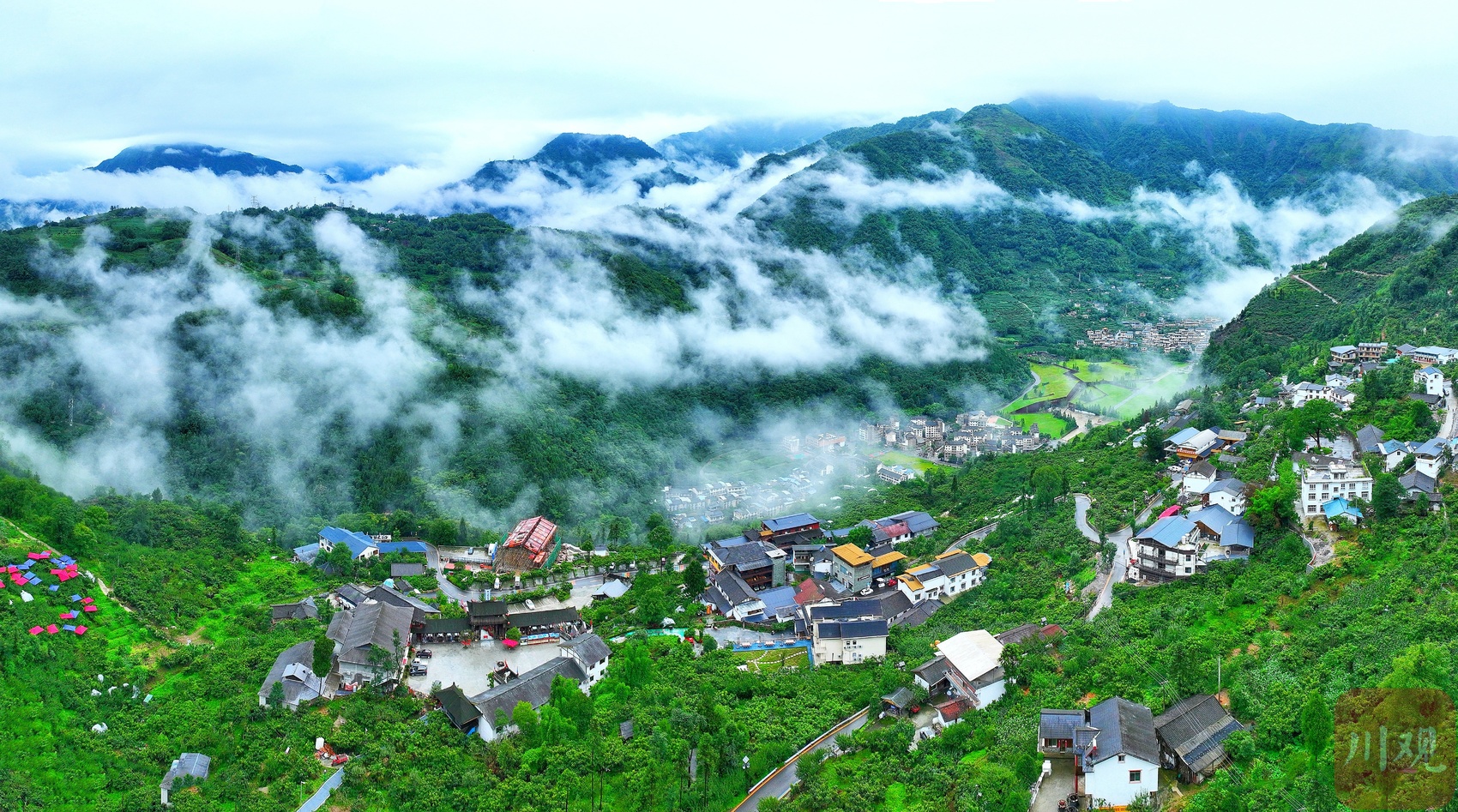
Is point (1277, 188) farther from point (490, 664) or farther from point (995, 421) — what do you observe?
point (490, 664)

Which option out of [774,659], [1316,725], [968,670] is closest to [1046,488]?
[774,659]

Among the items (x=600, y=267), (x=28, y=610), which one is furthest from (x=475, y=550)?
(x=600, y=267)

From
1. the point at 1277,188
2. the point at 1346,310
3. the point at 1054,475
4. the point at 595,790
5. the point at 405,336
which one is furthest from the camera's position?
the point at 1277,188

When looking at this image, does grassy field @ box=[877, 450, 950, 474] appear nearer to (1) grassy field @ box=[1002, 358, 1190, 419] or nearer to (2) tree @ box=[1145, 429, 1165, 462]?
(1) grassy field @ box=[1002, 358, 1190, 419]

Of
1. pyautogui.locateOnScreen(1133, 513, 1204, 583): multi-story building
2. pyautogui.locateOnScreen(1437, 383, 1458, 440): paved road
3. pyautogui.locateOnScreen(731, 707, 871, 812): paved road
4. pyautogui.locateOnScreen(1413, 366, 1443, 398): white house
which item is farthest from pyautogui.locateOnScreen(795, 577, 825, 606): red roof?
pyautogui.locateOnScreen(1413, 366, 1443, 398): white house

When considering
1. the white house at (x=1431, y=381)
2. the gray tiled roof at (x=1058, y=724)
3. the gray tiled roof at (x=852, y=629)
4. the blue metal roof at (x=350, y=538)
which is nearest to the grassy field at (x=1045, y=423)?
the white house at (x=1431, y=381)

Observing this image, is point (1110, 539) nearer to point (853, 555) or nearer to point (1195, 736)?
point (853, 555)
